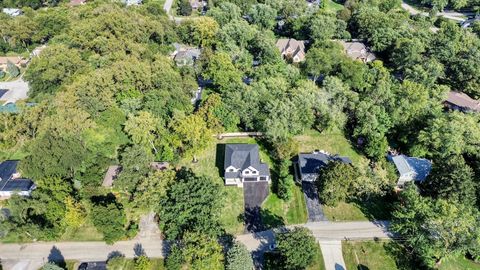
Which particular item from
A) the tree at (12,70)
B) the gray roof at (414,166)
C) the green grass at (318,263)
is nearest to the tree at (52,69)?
the tree at (12,70)

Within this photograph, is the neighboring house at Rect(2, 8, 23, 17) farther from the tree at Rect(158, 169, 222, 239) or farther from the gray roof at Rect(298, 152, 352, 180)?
the gray roof at Rect(298, 152, 352, 180)

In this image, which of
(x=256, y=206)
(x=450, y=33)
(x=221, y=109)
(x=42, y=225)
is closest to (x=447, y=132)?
(x=256, y=206)

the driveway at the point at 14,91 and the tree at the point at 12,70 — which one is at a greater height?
the tree at the point at 12,70

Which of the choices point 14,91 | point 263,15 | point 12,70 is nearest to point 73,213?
point 14,91

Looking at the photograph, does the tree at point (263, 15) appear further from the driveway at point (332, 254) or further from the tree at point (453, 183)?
the driveway at point (332, 254)

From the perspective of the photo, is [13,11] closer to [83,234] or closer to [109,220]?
[83,234]

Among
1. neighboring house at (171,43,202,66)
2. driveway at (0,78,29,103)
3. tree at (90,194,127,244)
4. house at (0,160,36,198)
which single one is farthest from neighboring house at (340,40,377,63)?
driveway at (0,78,29,103)
